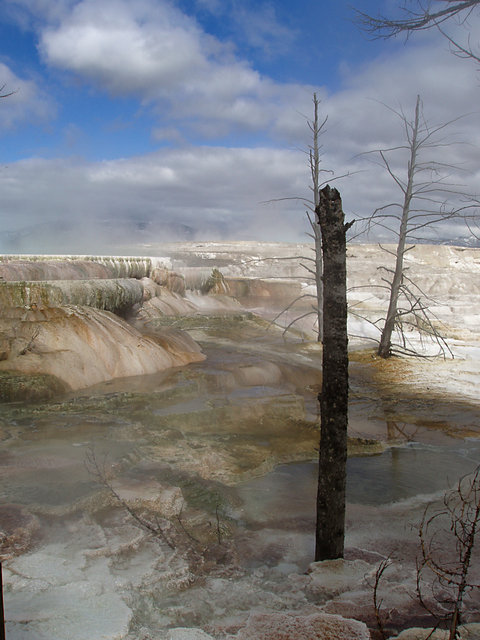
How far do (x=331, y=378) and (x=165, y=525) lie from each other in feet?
6.81

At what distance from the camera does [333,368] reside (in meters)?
3.64

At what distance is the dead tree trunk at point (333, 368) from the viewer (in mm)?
3541

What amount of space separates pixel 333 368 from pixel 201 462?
9.73 feet

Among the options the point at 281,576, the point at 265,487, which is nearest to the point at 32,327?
the point at 265,487

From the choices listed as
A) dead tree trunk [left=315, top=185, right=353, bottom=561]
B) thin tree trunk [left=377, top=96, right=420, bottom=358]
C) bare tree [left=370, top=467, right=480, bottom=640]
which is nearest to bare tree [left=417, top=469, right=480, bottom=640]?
bare tree [left=370, top=467, right=480, bottom=640]

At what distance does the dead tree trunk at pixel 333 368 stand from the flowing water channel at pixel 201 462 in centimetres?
67

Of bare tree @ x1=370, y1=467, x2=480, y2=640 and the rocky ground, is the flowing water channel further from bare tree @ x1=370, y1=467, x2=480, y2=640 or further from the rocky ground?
bare tree @ x1=370, y1=467, x2=480, y2=640

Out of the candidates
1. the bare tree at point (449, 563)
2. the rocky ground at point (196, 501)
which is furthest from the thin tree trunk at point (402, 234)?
the bare tree at point (449, 563)

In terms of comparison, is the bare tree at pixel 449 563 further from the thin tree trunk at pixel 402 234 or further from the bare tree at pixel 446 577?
the thin tree trunk at pixel 402 234

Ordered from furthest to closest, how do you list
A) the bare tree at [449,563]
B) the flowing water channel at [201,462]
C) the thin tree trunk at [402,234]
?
the thin tree trunk at [402,234], the flowing water channel at [201,462], the bare tree at [449,563]

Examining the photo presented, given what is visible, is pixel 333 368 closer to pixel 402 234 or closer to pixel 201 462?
pixel 201 462

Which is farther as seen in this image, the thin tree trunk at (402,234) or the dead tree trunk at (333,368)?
the thin tree trunk at (402,234)

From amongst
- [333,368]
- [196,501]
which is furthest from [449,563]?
[196,501]

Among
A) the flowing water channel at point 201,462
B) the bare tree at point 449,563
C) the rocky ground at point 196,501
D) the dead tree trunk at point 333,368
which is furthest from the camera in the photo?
the flowing water channel at point 201,462
